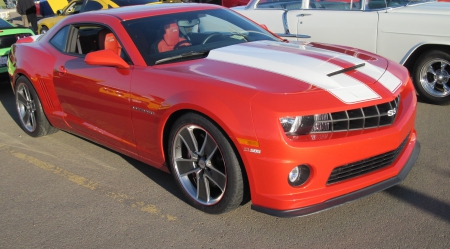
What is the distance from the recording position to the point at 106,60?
4.07 meters

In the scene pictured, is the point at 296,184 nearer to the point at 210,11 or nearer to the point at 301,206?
the point at 301,206

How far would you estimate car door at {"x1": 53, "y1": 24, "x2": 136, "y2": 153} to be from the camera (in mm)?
4133

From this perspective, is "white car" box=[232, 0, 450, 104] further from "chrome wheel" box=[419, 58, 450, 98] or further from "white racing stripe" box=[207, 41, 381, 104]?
"white racing stripe" box=[207, 41, 381, 104]

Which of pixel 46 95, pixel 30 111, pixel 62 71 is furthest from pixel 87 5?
pixel 62 71

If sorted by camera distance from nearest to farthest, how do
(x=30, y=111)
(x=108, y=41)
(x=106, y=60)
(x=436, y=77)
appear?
(x=106, y=60)
(x=108, y=41)
(x=30, y=111)
(x=436, y=77)

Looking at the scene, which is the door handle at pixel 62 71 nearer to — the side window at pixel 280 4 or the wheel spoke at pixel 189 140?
the wheel spoke at pixel 189 140

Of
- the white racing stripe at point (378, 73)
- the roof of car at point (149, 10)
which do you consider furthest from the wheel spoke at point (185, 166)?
the roof of car at point (149, 10)

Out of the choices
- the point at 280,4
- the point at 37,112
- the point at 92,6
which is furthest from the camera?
the point at 92,6

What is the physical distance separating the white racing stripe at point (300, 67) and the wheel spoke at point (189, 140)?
0.66 metres

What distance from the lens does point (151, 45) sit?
14.0 ft

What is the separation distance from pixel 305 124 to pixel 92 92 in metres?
2.13

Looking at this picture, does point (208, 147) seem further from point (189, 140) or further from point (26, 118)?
point (26, 118)

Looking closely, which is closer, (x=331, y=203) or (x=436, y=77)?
(x=331, y=203)

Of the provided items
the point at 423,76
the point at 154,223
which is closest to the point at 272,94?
the point at 154,223
